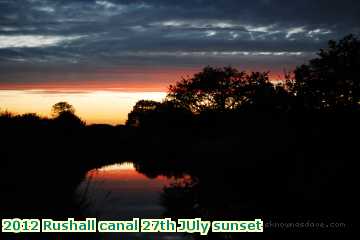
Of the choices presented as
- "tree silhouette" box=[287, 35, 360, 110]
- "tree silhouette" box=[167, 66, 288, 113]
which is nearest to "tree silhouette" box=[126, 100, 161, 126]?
"tree silhouette" box=[167, 66, 288, 113]

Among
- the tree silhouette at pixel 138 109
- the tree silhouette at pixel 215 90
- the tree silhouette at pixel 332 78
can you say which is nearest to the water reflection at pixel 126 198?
the tree silhouette at pixel 332 78

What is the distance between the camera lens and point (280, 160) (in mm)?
24234

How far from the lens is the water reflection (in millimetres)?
16828

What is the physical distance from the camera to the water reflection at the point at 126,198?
16828 mm

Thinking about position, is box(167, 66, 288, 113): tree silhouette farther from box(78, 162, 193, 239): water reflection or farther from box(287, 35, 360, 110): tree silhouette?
box(78, 162, 193, 239): water reflection

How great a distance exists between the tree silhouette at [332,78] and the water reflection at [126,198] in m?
16.9

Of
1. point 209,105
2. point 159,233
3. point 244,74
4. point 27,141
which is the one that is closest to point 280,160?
point 159,233

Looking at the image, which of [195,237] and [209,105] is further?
[209,105]

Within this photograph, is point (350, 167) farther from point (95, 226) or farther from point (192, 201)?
point (95, 226)

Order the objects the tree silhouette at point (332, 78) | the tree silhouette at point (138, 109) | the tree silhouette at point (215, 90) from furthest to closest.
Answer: the tree silhouette at point (138, 109) → the tree silhouette at point (215, 90) → the tree silhouette at point (332, 78)

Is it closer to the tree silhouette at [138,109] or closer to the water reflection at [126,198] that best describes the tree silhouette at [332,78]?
the water reflection at [126,198]

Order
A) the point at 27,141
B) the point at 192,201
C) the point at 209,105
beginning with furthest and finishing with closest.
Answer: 1. the point at 209,105
2. the point at 27,141
3. the point at 192,201

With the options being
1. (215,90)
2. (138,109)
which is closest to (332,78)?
(215,90)

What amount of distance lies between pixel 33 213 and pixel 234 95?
66374 mm
